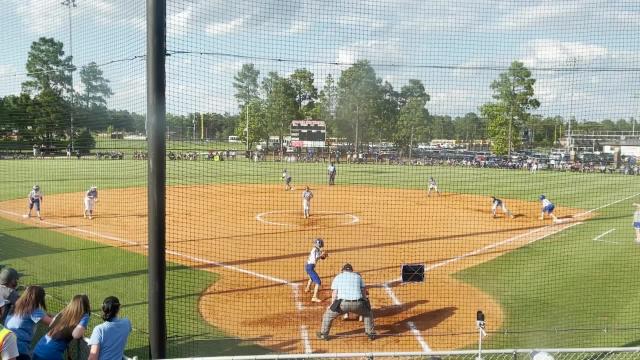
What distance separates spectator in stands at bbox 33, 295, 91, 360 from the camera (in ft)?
16.0

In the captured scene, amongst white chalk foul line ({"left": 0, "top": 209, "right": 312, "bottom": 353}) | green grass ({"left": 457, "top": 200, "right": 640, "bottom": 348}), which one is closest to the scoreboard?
white chalk foul line ({"left": 0, "top": 209, "right": 312, "bottom": 353})

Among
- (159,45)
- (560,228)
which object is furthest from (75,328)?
(560,228)

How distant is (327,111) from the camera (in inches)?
645

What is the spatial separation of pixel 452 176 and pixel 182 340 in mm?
27925

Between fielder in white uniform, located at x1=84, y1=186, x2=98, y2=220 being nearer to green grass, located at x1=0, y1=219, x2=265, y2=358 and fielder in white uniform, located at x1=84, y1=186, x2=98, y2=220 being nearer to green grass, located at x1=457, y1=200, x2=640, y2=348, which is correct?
green grass, located at x1=0, y1=219, x2=265, y2=358

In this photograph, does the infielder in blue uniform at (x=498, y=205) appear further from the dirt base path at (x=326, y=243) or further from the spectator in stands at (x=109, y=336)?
the spectator in stands at (x=109, y=336)

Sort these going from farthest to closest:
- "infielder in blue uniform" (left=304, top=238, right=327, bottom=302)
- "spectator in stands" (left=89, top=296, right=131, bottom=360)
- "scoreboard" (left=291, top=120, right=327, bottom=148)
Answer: "scoreboard" (left=291, top=120, right=327, bottom=148) → "infielder in blue uniform" (left=304, top=238, right=327, bottom=302) → "spectator in stands" (left=89, top=296, right=131, bottom=360)

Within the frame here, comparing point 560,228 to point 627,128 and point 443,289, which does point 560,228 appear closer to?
point 627,128

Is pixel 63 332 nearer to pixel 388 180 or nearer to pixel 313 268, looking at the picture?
pixel 313 268

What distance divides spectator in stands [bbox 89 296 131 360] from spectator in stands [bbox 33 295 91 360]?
0.21 metres

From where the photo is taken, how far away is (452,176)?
1328 inches

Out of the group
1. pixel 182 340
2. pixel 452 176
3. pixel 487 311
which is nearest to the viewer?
pixel 182 340

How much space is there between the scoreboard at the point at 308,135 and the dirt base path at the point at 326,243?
332cm

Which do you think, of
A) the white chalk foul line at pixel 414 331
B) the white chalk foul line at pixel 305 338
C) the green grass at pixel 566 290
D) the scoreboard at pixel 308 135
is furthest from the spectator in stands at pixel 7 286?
the scoreboard at pixel 308 135
